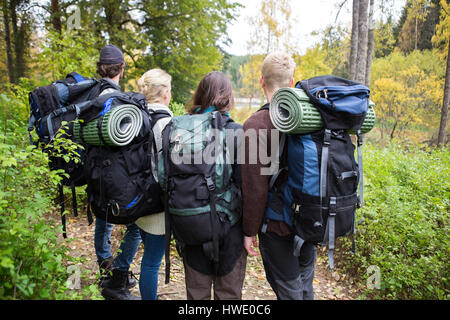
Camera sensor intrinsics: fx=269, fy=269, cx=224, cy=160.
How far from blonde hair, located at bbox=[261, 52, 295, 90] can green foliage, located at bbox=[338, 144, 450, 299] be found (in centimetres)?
218

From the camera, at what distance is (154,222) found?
2.27 meters

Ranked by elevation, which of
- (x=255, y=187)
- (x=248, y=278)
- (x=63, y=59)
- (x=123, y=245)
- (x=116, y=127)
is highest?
(x=63, y=59)

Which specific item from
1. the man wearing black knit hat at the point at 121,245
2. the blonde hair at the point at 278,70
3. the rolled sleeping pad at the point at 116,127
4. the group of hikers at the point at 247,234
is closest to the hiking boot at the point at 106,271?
the man wearing black knit hat at the point at 121,245

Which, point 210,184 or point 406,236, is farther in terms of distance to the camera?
point 406,236

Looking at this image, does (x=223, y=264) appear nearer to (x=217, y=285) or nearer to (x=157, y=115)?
(x=217, y=285)

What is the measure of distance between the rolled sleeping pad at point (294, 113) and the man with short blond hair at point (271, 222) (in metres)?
A: 0.13

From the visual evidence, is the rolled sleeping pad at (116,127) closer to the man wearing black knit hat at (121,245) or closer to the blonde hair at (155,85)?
the blonde hair at (155,85)

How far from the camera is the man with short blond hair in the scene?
1872 millimetres

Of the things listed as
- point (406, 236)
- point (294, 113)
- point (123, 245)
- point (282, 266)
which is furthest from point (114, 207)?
point (406, 236)

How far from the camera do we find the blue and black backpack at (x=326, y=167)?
171cm

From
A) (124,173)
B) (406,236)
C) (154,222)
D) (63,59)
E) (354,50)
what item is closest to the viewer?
(124,173)

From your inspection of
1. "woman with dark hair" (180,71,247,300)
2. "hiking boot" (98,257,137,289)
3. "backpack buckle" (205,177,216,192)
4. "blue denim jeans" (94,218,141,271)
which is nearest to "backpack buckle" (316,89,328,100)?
"woman with dark hair" (180,71,247,300)

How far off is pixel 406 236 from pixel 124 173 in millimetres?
3423

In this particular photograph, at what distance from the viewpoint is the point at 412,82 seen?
16000mm
